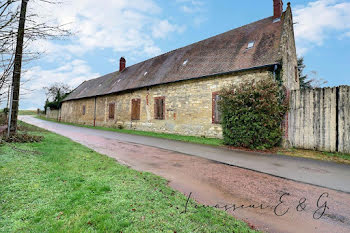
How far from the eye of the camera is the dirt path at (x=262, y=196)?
100 inches

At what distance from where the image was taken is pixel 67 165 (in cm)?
454

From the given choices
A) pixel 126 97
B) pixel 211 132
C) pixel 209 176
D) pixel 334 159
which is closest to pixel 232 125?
pixel 211 132

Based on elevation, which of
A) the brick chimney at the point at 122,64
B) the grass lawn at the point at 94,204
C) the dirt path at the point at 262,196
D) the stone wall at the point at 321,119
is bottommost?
the dirt path at the point at 262,196

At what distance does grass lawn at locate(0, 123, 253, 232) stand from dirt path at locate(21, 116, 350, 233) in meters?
0.40

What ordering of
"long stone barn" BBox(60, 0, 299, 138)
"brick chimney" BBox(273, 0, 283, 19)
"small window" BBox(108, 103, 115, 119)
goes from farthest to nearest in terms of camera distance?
"small window" BBox(108, 103, 115, 119), "brick chimney" BBox(273, 0, 283, 19), "long stone barn" BBox(60, 0, 299, 138)

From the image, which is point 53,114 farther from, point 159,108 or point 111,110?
point 159,108

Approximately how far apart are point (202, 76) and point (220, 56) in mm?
2237

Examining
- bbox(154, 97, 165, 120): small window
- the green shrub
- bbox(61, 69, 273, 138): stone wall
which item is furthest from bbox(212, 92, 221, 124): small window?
bbox(154, 97, 165, 120): small window

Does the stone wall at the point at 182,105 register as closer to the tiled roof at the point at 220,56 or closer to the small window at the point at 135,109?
the small window at the point at 135,109

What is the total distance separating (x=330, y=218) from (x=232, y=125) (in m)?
5.98

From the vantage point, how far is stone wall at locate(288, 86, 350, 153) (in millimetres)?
7324

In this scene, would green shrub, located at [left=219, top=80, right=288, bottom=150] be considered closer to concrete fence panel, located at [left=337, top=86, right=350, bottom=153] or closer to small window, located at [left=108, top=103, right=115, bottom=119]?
concrete fence panel, located at [left=337, top=86, right=350, bottom=153]

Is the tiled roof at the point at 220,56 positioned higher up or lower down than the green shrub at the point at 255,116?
higher up

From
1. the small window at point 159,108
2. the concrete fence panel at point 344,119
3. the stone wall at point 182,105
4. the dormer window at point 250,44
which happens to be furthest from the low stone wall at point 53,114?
the concrete fence panel at point 344,119
